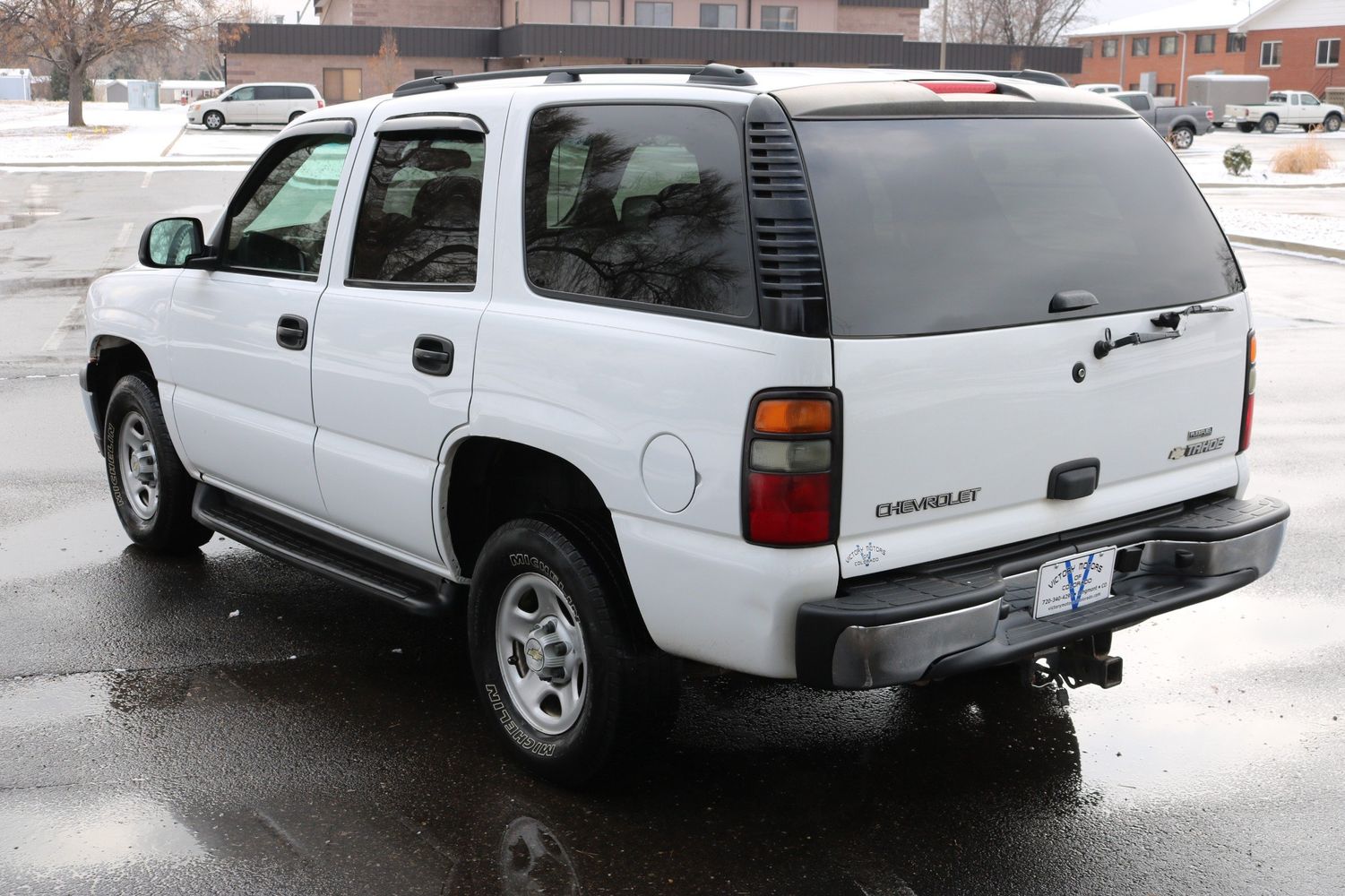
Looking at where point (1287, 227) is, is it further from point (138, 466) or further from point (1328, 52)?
point (1328, 52)

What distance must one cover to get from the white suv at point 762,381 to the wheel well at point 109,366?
1637 millimetres

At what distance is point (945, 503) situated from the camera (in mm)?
3588

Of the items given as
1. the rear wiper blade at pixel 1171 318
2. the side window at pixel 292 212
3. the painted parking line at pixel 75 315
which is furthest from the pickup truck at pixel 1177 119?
the rear wiper blade at pixel 1171 318

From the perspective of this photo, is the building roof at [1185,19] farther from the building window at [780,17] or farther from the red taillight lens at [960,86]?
Result: the red taillight lens at [960,86]

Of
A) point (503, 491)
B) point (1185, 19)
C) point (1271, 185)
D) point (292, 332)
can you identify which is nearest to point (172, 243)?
point (292, 332)

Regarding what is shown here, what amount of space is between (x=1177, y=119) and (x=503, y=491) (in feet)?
164

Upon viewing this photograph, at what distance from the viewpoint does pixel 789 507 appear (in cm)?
336

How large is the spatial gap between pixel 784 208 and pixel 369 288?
1.73m

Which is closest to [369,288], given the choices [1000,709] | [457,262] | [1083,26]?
[457,262]

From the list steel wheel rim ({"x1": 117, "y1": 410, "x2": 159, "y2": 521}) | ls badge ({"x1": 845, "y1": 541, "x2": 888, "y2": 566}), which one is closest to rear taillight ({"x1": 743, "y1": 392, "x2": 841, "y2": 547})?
ls badge ({"x1": 845, "y1": 541, "x2": 888, "y2": 566})

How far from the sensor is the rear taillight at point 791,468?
11.0ft

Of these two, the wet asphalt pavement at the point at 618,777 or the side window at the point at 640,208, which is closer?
the side window at the point at 640,208

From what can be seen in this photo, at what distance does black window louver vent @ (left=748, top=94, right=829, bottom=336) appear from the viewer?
3334 millimetres

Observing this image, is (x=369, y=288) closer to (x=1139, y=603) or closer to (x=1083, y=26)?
(x=1139, y=603)
